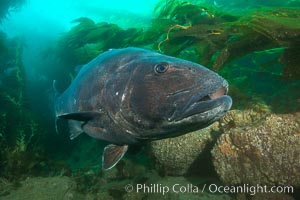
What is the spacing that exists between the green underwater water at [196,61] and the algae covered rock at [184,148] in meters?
0.04

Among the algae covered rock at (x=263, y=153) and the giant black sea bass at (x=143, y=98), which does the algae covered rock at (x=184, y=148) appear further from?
the giant black sea bass at (x=143, y=98)

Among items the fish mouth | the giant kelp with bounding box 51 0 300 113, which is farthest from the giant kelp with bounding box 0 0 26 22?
the fish mouth

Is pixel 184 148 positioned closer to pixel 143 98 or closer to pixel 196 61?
pixel 196 61

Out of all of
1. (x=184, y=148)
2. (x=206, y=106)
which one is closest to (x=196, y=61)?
(x=184, y=148)

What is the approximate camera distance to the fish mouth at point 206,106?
2637mm

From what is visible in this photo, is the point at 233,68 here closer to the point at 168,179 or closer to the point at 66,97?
the point at 168,179

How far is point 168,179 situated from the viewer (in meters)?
5.97

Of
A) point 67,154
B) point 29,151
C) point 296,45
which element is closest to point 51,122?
point 67,154

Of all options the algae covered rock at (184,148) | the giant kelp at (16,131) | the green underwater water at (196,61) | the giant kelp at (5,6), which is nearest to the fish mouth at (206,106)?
the green underwater water at (196,61)

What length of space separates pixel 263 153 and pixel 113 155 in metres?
2.69

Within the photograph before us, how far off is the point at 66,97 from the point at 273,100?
4291 mm

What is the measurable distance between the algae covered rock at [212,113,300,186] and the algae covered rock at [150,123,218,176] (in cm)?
70

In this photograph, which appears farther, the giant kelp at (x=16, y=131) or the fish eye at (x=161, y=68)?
the giant kelp at (x=16, y=131)

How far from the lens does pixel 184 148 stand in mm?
5793
